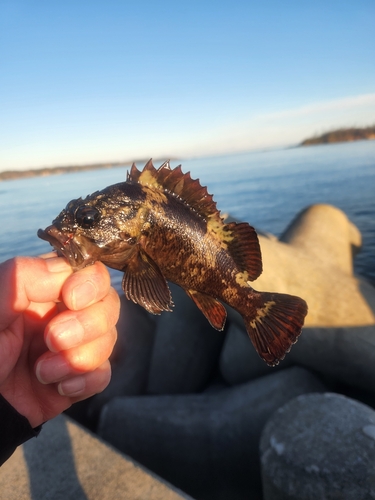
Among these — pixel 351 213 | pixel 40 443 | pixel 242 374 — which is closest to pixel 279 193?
pixel 351 213

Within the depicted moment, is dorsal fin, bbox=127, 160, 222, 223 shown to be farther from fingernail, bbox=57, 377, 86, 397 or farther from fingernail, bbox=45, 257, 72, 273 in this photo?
fingernail, bbox=57, 377, 86, 397

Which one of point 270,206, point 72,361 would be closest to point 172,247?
point 72,361

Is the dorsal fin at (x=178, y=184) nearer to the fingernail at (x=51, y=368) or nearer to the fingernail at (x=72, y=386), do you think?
the fingernail at (x=51, y=368)

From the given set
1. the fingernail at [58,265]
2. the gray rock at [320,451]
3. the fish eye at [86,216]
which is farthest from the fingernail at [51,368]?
the gray rock at [320,451]

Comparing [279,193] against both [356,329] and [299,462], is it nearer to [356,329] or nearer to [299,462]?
[356,329]

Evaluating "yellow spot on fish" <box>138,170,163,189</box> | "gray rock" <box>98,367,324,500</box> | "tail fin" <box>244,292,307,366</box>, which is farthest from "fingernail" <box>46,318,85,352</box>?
"gray rock" <box>98,367,324,500</box>
